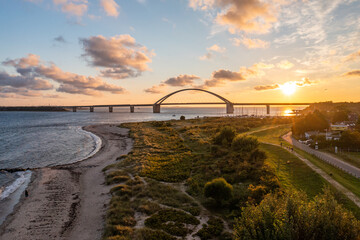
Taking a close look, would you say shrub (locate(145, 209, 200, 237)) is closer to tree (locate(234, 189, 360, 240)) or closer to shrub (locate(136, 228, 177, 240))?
shrub (locate(136, 228, 177, 240))

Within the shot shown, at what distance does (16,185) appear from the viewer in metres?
26.2

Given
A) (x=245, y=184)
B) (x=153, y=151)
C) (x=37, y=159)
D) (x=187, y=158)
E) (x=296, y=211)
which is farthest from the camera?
(x=153, y=151)

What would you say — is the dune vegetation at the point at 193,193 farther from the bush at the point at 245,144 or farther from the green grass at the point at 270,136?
the green grass at the point at 270,136

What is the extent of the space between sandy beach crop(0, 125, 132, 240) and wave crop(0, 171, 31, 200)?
3.42 feet

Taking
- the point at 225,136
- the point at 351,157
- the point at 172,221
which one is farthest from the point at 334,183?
the point at 225,136

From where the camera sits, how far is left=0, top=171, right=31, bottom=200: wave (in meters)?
23.5

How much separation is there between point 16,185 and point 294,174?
35.1m

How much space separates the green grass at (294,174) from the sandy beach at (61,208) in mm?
19085

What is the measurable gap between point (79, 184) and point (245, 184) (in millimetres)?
20684

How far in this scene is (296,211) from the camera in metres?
9.62

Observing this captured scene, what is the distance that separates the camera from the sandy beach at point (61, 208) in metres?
15.7

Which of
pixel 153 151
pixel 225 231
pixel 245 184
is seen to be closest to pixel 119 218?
pixel 225 231

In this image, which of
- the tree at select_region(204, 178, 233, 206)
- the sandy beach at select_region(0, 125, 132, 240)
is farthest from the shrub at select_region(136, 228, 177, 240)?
the tree at select_region(204, 178, 233, 206)

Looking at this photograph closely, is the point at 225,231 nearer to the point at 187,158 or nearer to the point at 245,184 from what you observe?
the point at 245,184
